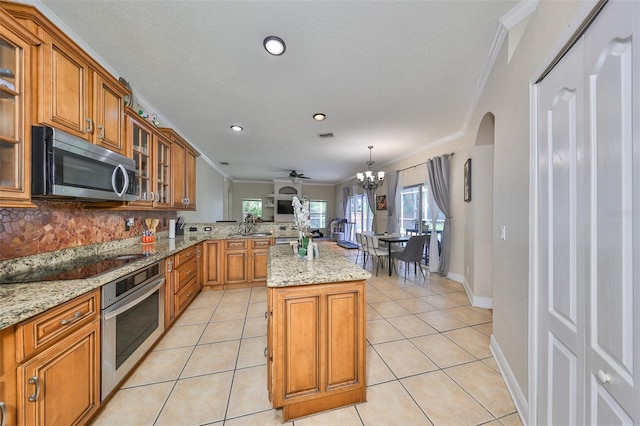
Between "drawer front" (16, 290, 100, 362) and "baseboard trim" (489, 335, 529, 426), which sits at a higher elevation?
"drawer front" (16, 290, 100, 362)

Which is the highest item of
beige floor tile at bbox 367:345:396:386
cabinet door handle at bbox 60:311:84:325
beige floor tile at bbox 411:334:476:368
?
cabinet door handle at bbox 60:311:84:325

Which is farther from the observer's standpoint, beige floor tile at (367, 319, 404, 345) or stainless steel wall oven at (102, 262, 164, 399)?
beige floor tile at (367, 319, 404, 345)

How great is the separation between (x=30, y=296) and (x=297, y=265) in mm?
1349

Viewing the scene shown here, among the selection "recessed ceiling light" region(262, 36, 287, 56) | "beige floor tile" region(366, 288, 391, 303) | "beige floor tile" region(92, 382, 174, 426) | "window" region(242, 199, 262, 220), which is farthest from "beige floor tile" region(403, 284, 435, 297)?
"window" region(242, 199, 262, 220)

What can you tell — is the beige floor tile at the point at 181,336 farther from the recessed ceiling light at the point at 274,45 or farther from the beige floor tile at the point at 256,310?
the recessed ceiling light at the point at 274,45

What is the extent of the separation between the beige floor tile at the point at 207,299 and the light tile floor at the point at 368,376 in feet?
0.43

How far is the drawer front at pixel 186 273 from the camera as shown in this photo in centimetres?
264

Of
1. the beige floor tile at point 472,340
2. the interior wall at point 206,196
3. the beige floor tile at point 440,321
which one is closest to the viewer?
the beige floor tile at point 472,340

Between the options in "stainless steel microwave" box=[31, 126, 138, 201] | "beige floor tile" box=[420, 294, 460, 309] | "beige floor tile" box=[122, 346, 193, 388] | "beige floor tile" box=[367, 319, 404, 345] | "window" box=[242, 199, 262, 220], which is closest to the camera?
"stainless steel microwave" box=[31, 126, 138, 201]

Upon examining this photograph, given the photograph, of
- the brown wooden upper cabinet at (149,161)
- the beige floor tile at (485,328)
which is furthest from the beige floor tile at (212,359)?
the beige floor tile at (485,328)

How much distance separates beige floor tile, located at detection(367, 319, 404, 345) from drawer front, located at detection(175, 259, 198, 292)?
89.3 inches

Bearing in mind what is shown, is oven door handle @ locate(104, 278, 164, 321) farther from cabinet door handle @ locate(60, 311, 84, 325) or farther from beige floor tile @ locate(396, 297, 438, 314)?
beige floor tile @ locate(396, 297, 438, 314)

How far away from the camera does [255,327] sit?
2535mm

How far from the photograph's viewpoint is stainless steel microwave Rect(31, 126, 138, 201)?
1270 mm
